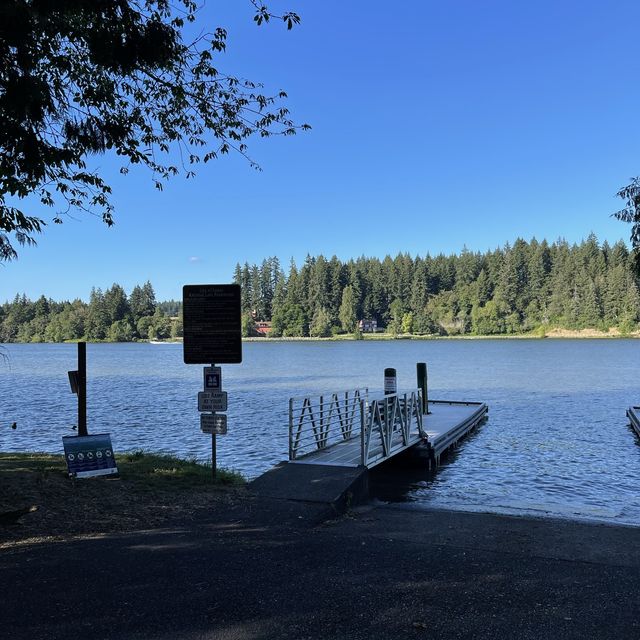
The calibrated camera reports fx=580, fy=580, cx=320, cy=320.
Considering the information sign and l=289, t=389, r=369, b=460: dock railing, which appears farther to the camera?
l=289, t=389, r=369, b=460: dock railing

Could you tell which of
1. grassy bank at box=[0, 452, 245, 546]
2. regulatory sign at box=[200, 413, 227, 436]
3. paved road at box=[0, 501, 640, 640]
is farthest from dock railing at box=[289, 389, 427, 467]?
paved road at box=[0, 501, 640, 640]

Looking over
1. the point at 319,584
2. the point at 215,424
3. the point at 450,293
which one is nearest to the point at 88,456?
the point at 215,424

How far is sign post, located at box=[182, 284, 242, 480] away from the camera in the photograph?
900 centimetres

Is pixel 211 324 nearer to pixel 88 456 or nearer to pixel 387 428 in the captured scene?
pixel 88 456

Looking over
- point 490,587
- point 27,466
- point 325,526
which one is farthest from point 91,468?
point 490,587

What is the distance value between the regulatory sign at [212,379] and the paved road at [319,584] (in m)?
2.69

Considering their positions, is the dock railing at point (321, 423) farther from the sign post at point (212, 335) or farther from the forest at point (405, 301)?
the forest at point (405, 301)

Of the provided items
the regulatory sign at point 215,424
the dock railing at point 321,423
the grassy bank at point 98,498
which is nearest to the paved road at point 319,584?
the grassy bank at point 98,498

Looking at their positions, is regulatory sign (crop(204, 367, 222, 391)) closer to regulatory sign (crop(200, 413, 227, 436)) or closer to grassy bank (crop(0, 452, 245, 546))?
regulatory sign (crop(200, 413, 227, 436))

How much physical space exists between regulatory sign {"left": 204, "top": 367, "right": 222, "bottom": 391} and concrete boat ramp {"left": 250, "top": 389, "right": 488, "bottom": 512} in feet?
5.10

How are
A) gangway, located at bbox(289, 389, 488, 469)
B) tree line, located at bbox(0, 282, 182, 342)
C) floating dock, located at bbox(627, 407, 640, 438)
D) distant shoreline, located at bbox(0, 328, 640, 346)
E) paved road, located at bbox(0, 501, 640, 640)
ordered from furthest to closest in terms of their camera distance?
tree line, located at bbox(0, 282, 182, 342) < distant shoreline, located at bbox(0, 328, 640, 346) < floating dock, located at bbox(627, 407, 640, 438) < gangway, located at bbox(289, 389, 488, 469) < paved road, located at bbox(0, 501, 640, 640)

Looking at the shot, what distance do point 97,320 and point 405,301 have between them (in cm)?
8796

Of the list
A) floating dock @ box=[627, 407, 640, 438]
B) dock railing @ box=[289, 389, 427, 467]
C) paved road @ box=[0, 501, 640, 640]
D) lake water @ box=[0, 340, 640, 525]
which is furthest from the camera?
floating dock @ box=[627, 407, 640, 438]

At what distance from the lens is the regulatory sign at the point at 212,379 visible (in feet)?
29.6
